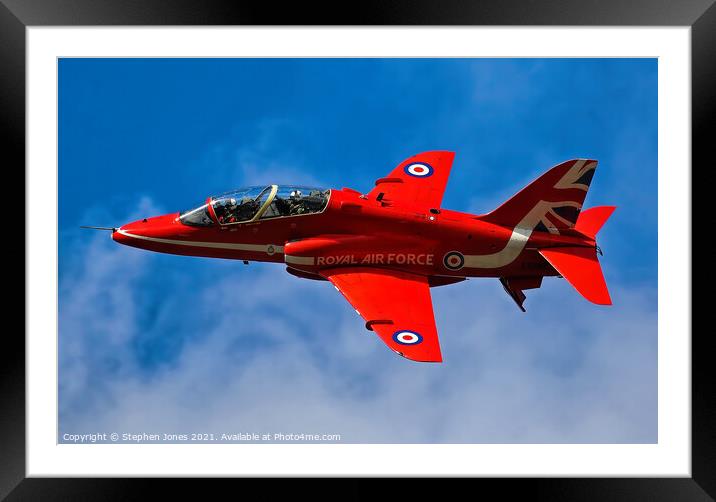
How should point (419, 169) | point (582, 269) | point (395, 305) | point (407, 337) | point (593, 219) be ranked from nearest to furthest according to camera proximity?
1. point (407, 337)
2. point (395, 305)
3. point (582, 269)
4. point (593, 219)
5. point (419, 169)

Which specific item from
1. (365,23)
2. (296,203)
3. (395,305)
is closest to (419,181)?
A: (296,203)

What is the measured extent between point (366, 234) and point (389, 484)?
12.0ft

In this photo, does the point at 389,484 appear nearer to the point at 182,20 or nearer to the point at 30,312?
the point at 30,312

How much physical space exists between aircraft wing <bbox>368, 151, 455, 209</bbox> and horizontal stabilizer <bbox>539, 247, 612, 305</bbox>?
2.24m

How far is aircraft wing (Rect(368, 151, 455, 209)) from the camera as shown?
47.3 ft

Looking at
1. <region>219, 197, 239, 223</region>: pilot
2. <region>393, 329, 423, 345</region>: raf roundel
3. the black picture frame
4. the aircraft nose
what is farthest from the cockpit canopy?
the black picture frame

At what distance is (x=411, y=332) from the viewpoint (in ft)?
38.7

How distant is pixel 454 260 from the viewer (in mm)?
13250

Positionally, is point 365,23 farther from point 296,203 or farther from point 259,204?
point 259,204

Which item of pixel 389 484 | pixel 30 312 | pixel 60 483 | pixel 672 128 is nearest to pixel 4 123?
pixel 30 312

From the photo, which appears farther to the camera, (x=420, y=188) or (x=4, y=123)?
(x=420, y=188)

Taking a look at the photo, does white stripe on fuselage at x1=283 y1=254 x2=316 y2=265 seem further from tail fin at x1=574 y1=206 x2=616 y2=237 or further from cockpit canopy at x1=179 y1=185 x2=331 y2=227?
tail fin at x1=574 y1=206 x2=616 y2=237

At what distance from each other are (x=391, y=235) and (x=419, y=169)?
7.25ft

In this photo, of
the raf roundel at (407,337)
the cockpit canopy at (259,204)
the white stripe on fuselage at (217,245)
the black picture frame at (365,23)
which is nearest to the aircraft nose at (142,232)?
the white stripe on fuselage at (217,245)
